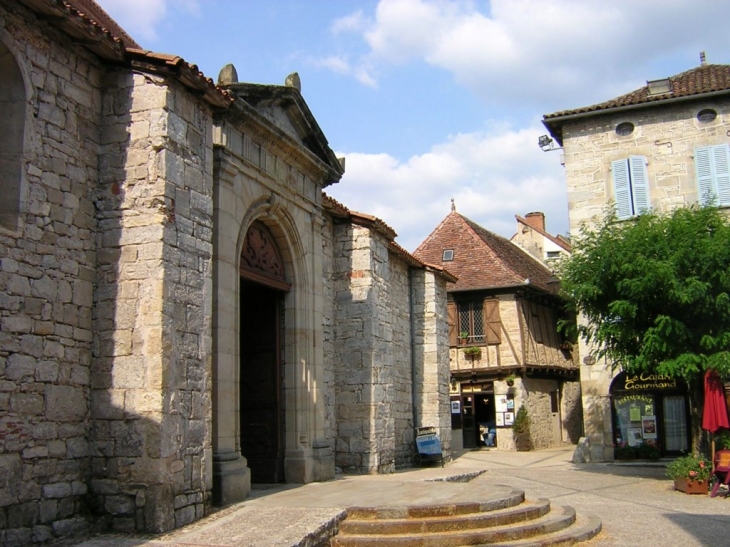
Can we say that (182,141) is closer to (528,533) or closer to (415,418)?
(528,533)

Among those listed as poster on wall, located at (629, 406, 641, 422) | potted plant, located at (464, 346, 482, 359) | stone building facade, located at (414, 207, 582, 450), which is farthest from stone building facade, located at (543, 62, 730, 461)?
potted plant, located at (464, 346, 482, 359)

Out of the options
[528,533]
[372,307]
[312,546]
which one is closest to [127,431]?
[312,546]

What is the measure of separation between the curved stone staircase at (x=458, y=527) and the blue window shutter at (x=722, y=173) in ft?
38.5

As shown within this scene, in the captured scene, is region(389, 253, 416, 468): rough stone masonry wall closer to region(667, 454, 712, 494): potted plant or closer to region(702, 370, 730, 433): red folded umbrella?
region(667, 454, 712, 494): potted plant

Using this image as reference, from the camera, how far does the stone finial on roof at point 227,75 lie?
9953 mm

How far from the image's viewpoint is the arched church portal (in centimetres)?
1083

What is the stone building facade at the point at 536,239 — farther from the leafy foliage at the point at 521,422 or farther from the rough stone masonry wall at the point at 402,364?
the rough stone masonry wall at the point at 402,364

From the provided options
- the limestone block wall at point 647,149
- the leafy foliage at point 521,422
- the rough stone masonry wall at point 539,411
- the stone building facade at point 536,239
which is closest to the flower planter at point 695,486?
the limestone block wall at point 647,149

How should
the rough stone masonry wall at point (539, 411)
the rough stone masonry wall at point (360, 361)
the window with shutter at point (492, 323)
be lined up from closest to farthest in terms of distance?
the rough stone masonry wall at point (360, 361), the rough stone masonry wall at point (539, 411), the window with shutter at point (492, 323)

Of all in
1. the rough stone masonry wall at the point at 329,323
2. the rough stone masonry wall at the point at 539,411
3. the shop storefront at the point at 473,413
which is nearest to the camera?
the rough stone masonry wall at the point at 329,323

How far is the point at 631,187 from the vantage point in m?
18.5

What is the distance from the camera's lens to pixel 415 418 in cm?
1634

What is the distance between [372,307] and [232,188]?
170 inches

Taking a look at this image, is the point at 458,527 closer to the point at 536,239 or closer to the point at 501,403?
the point at 501,403
